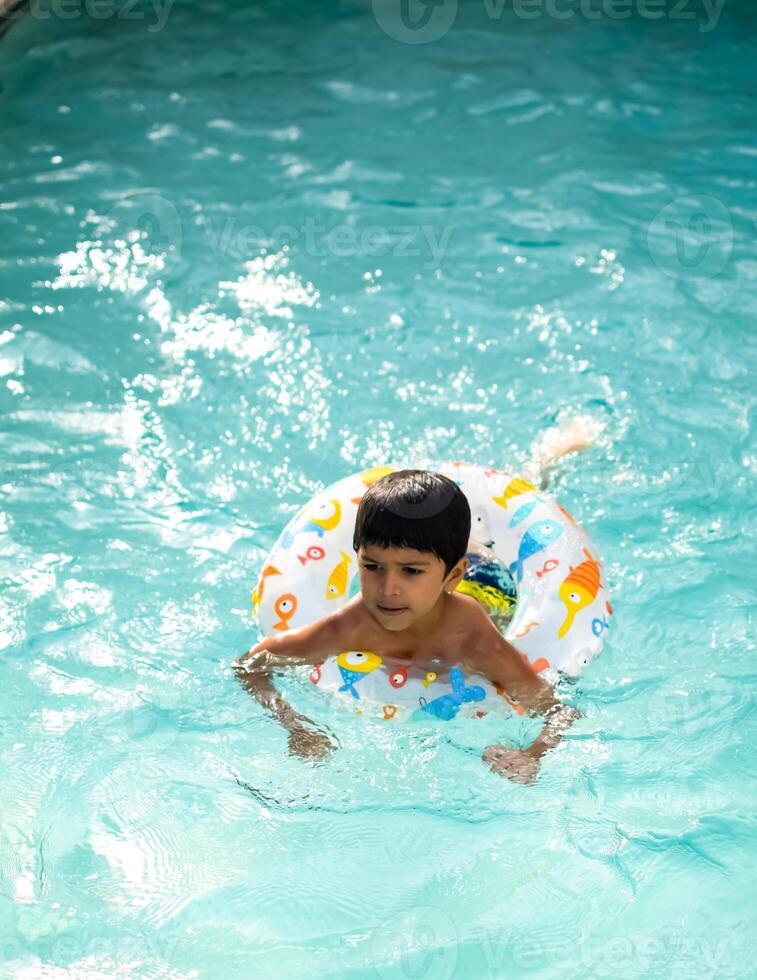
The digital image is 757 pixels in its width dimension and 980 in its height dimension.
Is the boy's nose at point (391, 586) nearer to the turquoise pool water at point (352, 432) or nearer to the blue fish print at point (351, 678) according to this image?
the blue fish print at point (351, 678)

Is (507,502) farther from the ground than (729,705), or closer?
farther from the ground

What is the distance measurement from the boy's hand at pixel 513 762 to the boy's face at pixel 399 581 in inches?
18.1

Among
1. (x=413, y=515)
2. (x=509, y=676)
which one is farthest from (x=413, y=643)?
(x=413, y=515)

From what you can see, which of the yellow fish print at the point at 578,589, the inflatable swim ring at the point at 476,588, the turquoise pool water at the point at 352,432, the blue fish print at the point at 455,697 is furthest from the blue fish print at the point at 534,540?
the blue fish print at the point at 455,697

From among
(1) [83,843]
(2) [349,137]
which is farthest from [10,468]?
(2) [349,137]

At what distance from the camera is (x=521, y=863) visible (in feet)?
11.7

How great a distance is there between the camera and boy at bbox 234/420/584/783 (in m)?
3.17

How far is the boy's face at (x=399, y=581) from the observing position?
319 cm

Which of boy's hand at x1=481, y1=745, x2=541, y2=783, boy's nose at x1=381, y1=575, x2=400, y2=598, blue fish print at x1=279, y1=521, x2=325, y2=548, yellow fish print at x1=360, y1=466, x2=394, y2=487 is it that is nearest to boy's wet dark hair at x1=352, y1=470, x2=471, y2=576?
boy's nose at x1=381, y1=575, x2=400, y2=598

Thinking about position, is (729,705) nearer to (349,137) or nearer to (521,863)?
(521,863)

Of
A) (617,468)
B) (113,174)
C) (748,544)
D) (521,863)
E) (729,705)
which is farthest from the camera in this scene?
(113,174)

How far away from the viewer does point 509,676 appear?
11.5 ft

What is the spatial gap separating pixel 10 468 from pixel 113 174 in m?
2.62

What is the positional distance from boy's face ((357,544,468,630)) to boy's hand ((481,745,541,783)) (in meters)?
0.46
